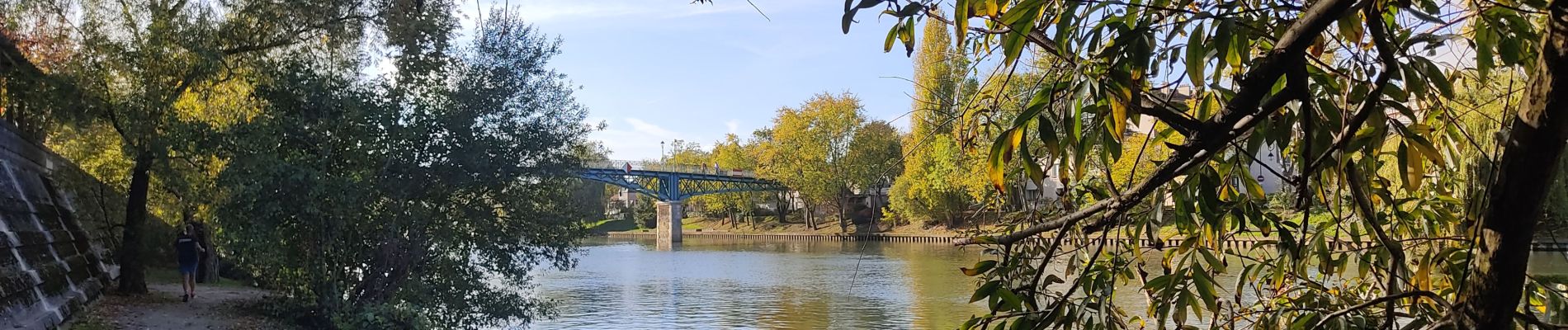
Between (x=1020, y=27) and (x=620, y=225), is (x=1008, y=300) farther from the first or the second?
(x=620, y=225)

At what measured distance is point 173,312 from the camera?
32.8 feet

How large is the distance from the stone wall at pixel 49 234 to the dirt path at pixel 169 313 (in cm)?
17

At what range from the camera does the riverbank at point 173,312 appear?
29.1 ft

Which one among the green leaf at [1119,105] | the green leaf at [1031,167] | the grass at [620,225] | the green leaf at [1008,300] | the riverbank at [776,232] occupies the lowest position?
the green leaf at [1008,300]

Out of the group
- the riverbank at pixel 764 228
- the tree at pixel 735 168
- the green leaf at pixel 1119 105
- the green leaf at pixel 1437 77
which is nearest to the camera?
the green leaf at pixel 1119 105

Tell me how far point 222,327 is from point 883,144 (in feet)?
120

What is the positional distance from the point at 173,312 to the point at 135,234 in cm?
143

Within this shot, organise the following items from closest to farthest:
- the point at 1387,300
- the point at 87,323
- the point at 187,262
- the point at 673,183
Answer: the point at 1387,300
the point at 87,323
the point at 187,262
the point at 673,183

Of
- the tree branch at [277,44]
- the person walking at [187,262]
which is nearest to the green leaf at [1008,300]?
the tree branch at [277,44]

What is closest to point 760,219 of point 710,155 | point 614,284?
point 710,155

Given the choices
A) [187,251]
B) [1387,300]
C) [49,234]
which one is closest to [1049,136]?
[1387,300]

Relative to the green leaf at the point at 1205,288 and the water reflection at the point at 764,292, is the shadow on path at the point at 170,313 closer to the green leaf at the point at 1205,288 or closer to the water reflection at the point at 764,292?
the water reflection at the point at 764,292

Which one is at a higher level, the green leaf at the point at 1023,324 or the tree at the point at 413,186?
the tree at the point at 413,186

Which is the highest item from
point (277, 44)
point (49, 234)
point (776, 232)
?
point (277, 44)
